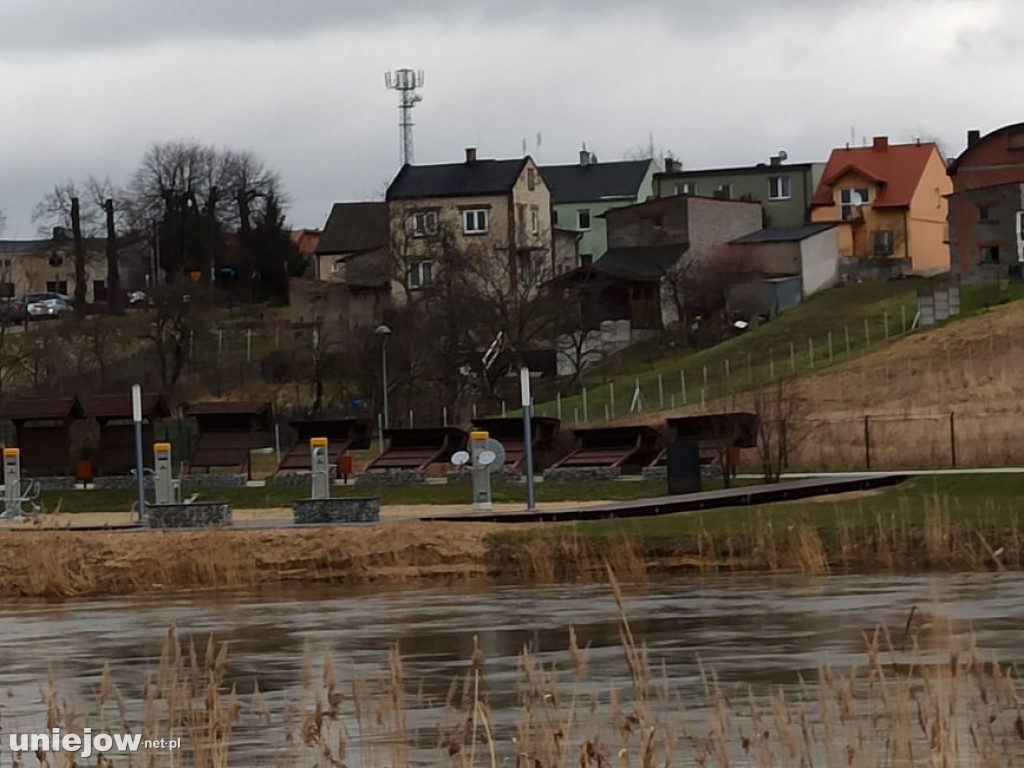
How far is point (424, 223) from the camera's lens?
104m

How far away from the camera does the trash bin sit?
151 feet

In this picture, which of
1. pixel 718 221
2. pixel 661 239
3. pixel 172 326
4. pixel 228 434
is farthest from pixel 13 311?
pixel 228 434

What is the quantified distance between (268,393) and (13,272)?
58.1 metres

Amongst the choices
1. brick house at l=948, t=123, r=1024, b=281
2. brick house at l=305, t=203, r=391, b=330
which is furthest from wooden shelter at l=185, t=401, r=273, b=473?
brick house at l=948, t=123, r=1024, b=281

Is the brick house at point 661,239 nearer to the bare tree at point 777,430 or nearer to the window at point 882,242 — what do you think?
the window at point 882,242

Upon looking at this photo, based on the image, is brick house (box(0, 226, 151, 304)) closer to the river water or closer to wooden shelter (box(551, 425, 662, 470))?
wooden shelter (box(551, 425, 662, 470))

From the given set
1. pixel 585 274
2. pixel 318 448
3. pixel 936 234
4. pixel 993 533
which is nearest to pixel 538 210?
pixel 585 274

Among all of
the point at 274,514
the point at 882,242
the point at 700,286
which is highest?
the point at 882,242

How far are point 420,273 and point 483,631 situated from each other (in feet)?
254

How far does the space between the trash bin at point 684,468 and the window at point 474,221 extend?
2311 inches

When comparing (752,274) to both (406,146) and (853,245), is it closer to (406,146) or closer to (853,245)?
(853,245)

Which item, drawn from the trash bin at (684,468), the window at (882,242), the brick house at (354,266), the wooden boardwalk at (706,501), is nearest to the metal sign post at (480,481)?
the wooden boardwalk at (706,501)

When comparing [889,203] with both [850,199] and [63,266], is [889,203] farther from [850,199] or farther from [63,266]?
[63,266]

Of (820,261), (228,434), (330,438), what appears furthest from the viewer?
(820,261)
